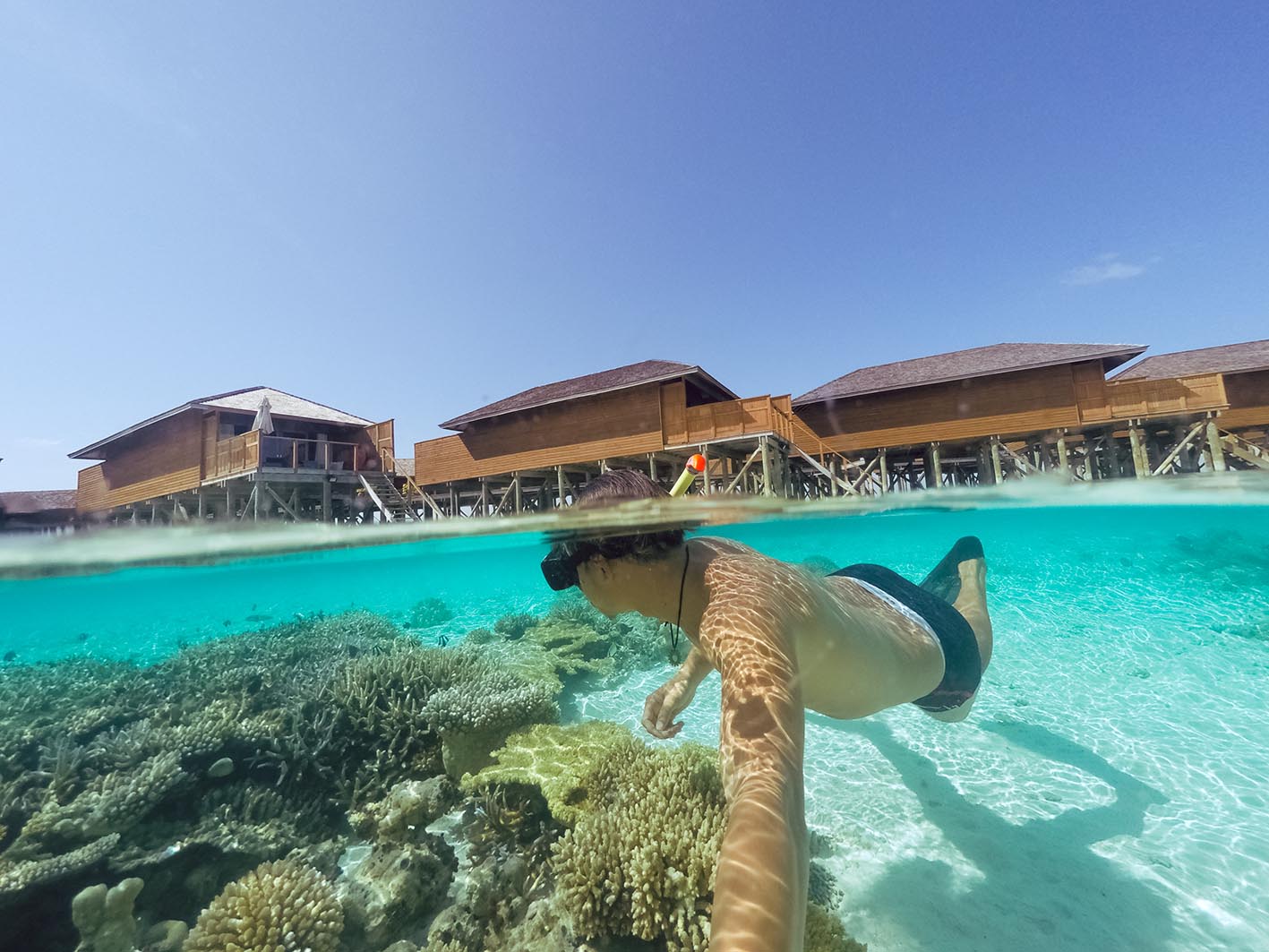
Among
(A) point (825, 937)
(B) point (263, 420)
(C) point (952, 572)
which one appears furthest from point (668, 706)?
(B) point (263, 420)

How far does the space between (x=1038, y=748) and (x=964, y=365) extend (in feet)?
62.9

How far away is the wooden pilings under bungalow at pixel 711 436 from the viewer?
19141 millimetres

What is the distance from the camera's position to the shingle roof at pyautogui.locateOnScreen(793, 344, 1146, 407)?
1888cm

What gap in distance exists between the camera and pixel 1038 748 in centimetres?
684

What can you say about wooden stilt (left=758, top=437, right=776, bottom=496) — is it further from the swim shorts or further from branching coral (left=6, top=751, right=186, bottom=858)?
branching coral (left=6, top=751, right=186, bottom=858)

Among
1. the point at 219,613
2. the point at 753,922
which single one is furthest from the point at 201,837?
the point at 219,613

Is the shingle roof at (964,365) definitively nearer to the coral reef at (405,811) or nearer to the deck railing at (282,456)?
the deck railing at (282,456)

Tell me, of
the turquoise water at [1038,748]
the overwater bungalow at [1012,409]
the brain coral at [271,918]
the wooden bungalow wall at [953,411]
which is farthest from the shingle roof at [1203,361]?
the brain coral at [271,918]

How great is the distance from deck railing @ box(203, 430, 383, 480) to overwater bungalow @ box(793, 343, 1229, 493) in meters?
20.6

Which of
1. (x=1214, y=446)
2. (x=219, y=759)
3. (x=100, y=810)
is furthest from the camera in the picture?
(x=1214, y=446)

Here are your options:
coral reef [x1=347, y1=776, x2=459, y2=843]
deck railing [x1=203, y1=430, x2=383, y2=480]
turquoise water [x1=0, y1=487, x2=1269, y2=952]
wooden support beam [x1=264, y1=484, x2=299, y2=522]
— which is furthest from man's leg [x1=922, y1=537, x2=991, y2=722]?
wooden support beam [x1=264, y1=484, x2=299, y2=522]

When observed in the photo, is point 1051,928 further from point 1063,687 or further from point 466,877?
point 1063,687

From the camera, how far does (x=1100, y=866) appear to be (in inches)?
183

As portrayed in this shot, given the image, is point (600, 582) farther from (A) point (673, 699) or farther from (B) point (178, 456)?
(B) point (178, 456)
